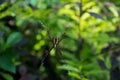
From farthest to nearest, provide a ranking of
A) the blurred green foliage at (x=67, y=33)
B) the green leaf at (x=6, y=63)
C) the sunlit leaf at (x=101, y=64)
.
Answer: the sunlit leaf at (x=101, y=64)
the blurred green foliage at (x=67, y=33)
the green leaf at (x=6, y=63)

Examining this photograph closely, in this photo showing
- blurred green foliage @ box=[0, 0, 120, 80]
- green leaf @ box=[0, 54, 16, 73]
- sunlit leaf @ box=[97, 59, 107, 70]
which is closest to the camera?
green leaf @ box=[0, 54, 16, 73]

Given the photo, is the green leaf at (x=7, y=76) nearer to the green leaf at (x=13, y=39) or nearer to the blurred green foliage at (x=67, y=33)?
the blurred green foliage at (x=67, y=33)

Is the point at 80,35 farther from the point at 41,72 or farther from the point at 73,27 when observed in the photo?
the point at 41,72

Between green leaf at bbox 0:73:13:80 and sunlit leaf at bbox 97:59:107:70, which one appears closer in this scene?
green leaf at bbox 0:73:13:80

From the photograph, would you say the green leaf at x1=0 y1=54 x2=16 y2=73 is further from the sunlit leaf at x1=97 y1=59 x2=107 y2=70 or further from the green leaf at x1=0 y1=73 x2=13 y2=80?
the sunlit leaf at x1=97 y1=59 x2=107 y2=70

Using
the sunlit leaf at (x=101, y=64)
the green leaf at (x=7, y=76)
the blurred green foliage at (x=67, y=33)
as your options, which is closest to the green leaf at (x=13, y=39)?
the blurred green foliage at (x=67, y=33)

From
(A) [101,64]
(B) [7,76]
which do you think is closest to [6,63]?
(B) [7,76]

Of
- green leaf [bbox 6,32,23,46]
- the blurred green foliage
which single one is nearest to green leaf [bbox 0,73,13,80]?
the blurred green foliage
